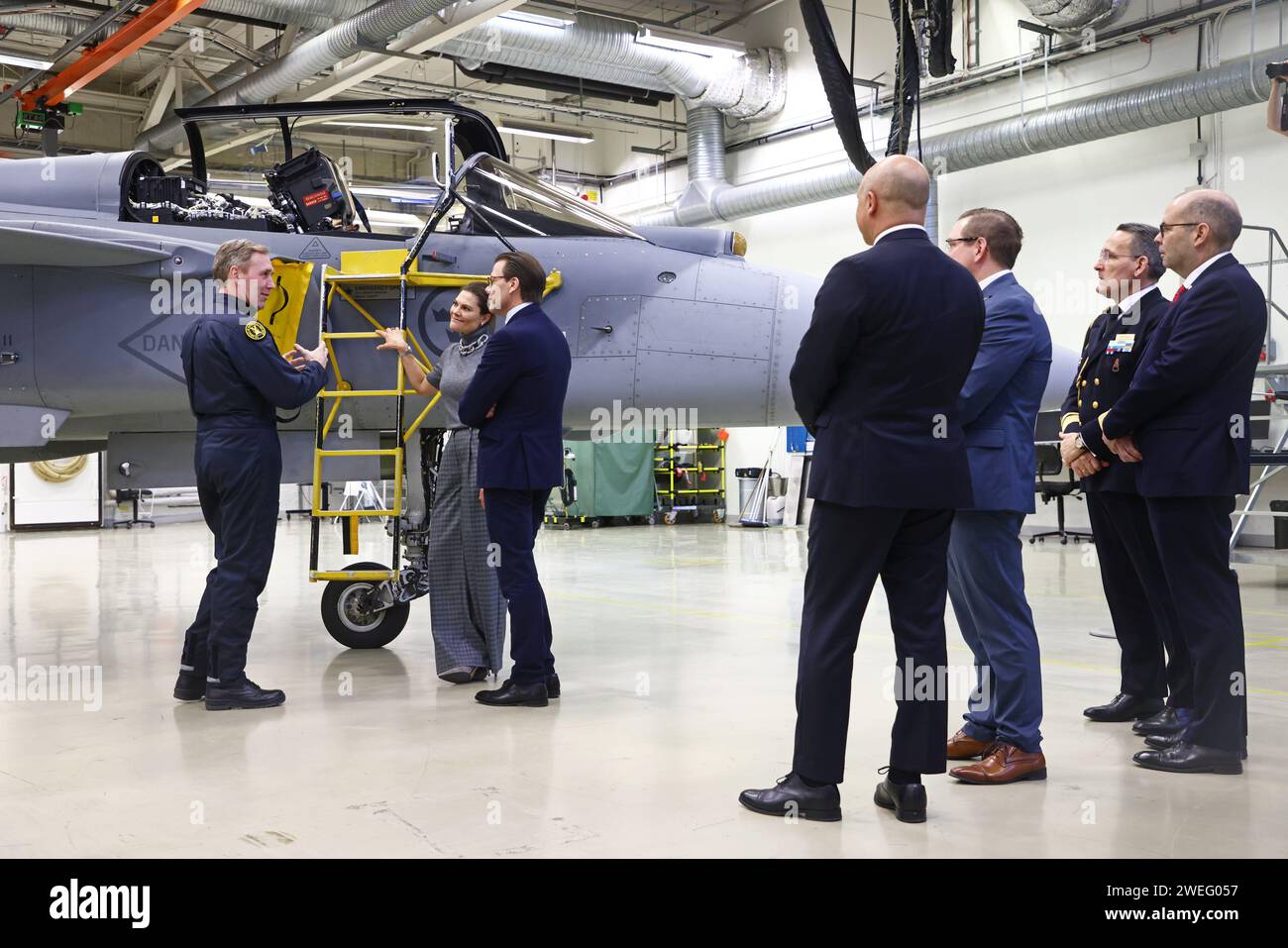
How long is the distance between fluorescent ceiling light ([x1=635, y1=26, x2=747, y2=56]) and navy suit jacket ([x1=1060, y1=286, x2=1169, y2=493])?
12916 millimetres

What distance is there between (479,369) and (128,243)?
7.97ft

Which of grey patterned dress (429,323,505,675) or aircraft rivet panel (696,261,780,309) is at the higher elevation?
aircraft rivet panel (696,261,780,309)

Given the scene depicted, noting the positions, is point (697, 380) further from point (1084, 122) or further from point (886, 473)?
point (1084, 122)

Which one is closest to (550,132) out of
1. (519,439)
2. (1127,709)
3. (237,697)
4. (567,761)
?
(519,439)

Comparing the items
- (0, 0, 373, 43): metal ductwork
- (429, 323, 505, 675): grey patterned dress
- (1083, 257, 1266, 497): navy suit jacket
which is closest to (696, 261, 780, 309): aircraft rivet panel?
(429, 323, 505, 675): grey patterned dress

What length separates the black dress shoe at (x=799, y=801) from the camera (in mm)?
3045

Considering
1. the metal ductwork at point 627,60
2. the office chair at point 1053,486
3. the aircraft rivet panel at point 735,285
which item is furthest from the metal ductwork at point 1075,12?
the aircraft rivet panel at point 735,285

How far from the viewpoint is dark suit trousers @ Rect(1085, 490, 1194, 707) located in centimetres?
408

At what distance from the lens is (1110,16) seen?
44.0ft

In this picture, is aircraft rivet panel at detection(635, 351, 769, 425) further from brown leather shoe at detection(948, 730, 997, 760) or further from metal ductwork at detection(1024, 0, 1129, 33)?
metal ductwork at detection(1024, 0, 1129, 33)

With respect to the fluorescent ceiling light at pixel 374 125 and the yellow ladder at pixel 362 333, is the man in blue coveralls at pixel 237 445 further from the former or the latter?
the fluorescent ceiling light at pixel 374 125

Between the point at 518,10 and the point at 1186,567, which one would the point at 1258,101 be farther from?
the point at 1186,567

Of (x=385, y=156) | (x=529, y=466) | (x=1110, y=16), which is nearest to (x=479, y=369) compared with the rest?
(x=529, y=466)

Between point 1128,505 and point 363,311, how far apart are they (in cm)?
391
